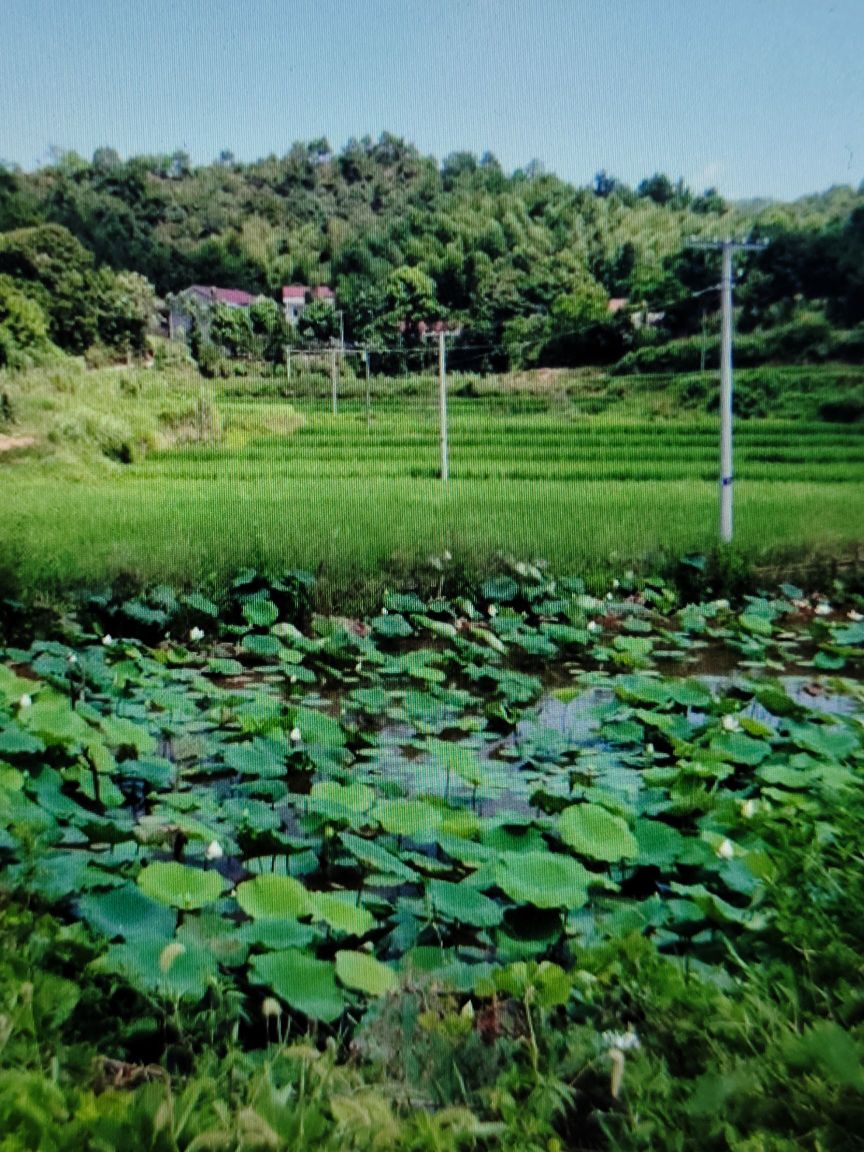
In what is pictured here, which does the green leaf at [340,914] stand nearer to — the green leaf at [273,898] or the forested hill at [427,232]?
the green leaf at [273,898]

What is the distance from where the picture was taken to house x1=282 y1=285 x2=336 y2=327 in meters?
4.87

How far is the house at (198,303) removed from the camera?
4.82m

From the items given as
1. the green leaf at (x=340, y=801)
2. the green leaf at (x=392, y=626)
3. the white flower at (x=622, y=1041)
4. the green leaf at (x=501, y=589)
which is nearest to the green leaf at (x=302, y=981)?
the white flower at (x=622, y=1041)

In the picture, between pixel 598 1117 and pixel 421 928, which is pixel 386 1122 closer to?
pixel 598 1117

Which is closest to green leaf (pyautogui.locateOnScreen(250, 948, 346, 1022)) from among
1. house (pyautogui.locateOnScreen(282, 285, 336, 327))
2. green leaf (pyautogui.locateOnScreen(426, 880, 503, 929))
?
green leaf (pyautogui.locateOnScreen(426, 880, 503, 929))

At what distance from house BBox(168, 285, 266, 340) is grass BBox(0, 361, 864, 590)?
0.22 m

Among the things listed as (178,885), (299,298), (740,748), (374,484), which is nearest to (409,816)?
(178,885)

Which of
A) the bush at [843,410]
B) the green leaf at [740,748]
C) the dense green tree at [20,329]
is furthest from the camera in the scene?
the bush at [843,410]

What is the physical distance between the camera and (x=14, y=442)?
465cm

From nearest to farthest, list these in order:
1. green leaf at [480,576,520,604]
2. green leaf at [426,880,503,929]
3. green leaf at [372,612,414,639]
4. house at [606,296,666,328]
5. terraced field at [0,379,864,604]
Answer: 1. green leaf at [426,880,503,929]
2. green leaf at [372,612,414,639]
3. green leaf at [480,576,520,604]
4. terraced field at [0,379,864,604]
5. house at [606,296,666,328]

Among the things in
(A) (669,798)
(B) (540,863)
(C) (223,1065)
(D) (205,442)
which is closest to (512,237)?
(D) (205,442)

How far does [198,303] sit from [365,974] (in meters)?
3.94

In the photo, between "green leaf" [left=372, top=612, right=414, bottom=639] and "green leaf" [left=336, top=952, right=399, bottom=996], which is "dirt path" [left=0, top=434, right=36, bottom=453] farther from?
"green leaf" [left=336, top=952, right=399, bottom=996]

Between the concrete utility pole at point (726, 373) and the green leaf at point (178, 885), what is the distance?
3839mm
